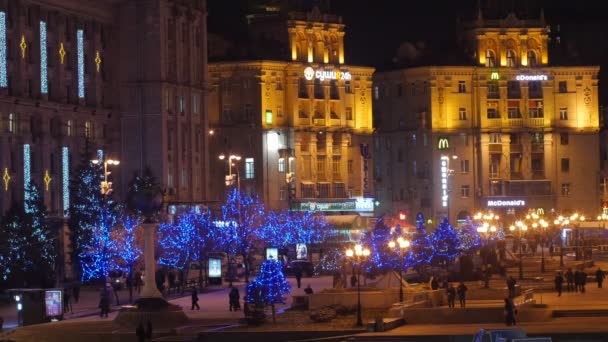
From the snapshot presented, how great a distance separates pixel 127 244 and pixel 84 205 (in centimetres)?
493

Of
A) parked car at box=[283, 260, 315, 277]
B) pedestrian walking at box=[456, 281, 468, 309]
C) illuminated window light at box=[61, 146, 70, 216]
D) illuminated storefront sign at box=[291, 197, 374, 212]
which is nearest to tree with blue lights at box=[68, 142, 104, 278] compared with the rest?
illuminated window light at box=[61, 146, 70, 216]

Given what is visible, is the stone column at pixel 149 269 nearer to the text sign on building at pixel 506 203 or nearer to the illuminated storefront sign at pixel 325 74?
the illuminated storefront sign at pixel 325 74

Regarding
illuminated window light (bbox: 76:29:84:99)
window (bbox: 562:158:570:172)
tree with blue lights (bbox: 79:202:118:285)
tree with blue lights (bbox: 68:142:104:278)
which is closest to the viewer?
tree with blue lights (bbox: 79:202:118:285)

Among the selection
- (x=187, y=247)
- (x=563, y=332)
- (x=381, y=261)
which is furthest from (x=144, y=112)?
(x=563, y=332)

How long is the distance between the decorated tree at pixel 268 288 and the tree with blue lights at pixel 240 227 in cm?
2700

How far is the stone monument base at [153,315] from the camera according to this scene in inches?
2921

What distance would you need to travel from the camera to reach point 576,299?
273ft

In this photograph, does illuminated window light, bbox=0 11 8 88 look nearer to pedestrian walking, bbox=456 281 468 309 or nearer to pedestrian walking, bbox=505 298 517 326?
pedestrian walking, bbox=456 281 468 309

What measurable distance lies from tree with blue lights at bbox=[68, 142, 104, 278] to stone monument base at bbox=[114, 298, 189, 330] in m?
25.1

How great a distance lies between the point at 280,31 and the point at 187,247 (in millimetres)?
47872

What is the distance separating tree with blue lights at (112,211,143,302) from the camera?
318ft

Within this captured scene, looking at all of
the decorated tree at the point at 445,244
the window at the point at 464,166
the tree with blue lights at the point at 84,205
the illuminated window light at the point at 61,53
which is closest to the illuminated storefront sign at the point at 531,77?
the window at the point at 464,166

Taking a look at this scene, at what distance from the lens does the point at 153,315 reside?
246 feet

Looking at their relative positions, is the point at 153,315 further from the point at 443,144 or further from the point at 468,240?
the point at 443,144
